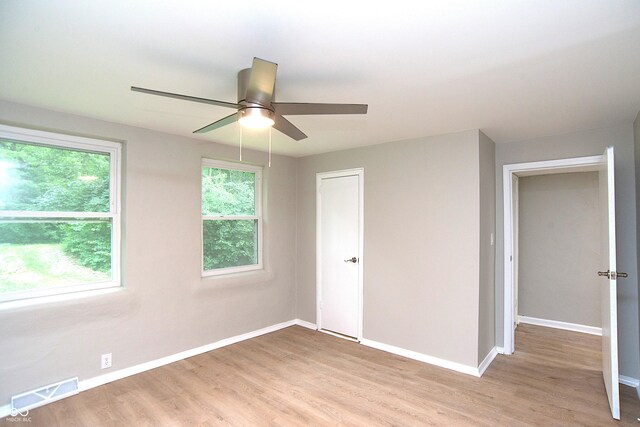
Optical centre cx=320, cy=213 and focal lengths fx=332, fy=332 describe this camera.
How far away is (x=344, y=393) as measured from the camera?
279 centimetres

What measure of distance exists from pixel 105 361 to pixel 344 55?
317cm

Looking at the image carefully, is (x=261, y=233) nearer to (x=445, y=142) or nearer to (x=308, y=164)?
(x=308, y=164)

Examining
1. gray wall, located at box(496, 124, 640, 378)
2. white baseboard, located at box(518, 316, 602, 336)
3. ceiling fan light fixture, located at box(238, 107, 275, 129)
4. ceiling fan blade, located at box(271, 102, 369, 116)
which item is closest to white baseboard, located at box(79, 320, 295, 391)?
ceiling fan light fixture, located at box(238, 107, 275, 129)

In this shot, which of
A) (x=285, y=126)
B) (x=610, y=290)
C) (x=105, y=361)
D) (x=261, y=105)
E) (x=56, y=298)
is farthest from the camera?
(x=105, y=361)

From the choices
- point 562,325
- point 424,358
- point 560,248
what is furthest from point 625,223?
point 424,358

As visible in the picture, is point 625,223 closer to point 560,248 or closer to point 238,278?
point 560,248

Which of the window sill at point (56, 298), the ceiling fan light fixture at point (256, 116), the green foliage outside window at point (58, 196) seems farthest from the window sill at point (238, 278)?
the ceiling fan light fixture at point (256, 116)

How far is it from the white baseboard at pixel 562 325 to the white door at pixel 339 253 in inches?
103

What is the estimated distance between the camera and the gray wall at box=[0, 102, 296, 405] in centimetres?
257

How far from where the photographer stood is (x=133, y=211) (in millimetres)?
3135

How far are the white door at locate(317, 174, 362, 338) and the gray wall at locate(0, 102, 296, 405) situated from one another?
0.76m

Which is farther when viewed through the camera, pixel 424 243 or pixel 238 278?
pixel 238 278

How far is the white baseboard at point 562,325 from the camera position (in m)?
4.30

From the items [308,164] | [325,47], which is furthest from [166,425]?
[308,164]
